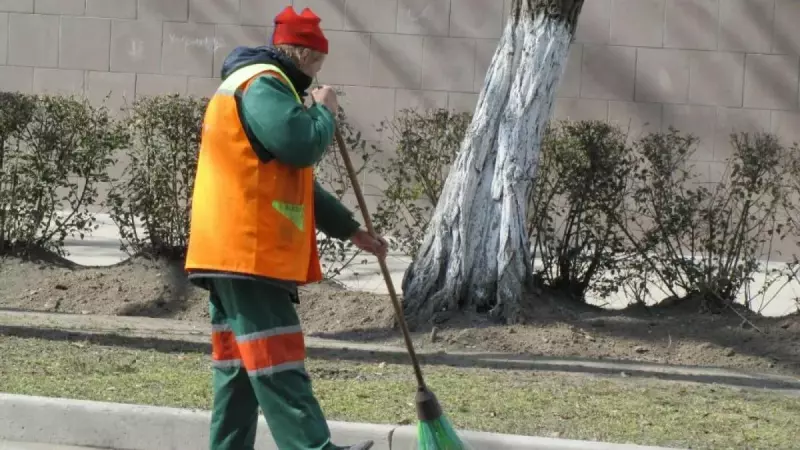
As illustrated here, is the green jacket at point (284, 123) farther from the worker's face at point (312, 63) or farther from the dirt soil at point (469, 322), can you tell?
the dirt soil at point (469, 322)

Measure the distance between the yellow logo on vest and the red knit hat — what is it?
0.58m

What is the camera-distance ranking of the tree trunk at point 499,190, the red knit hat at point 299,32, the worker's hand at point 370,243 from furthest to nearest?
the tree trunk at point 499,190
the worker's hand at point 370,243
the red knit hat at point 299,32

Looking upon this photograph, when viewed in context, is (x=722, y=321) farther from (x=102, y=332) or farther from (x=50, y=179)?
(x=50, y=179)

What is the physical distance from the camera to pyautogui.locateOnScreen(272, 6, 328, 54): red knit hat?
14.9ft

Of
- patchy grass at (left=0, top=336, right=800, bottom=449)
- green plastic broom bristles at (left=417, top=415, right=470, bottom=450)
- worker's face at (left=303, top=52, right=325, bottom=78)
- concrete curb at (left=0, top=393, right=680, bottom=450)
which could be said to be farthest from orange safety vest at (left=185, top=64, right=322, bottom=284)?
patchy grass at (left=0, top=336, right=800, bottom=449)

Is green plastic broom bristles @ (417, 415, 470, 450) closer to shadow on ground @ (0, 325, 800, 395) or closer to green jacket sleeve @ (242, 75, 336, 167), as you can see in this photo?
green jacket sleeve @ (242, 75, 336, 167)

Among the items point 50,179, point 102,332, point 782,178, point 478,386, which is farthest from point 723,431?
point 50,179

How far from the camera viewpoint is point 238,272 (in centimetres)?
442

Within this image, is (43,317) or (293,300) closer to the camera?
(293,300)

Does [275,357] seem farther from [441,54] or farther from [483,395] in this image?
[441,54]

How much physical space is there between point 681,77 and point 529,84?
456 cm

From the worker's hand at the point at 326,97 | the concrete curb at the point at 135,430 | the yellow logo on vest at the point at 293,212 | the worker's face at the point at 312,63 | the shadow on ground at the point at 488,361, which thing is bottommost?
the concrete curb at the point at 135,430

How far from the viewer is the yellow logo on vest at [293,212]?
442 centimetres

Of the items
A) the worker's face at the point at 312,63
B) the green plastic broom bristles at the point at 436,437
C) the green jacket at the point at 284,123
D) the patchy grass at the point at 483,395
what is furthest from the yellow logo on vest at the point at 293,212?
the patchy grass at the point at 483,395
